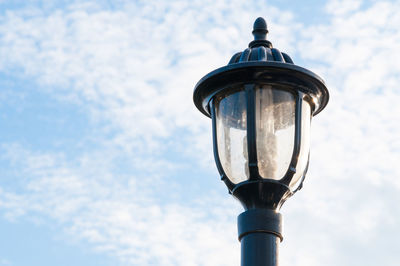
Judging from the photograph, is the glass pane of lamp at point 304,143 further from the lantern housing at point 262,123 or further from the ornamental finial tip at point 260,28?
the ornamental finial tip at point 260,28

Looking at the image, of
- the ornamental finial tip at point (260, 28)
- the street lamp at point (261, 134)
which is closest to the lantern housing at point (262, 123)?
the street lamp at point (261, 134)

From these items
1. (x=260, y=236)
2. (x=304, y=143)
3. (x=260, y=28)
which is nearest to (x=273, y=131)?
(x=304, y=143)

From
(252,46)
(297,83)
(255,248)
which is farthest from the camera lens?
(252,46)

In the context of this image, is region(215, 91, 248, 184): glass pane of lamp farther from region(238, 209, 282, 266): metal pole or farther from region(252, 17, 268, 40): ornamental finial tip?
region(252, 17, 268, 40): ornamental finial tip

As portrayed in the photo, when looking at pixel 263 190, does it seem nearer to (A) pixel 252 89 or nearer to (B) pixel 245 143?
(B) pixel 245 143

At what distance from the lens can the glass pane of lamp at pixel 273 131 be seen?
5.23 m

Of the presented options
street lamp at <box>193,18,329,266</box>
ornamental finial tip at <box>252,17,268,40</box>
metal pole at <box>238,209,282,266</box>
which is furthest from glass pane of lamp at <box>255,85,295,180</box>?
ornamental finial tip at <box>252,17,268,40</box>

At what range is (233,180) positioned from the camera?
532cm

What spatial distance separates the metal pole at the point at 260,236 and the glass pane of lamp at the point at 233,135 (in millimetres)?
247

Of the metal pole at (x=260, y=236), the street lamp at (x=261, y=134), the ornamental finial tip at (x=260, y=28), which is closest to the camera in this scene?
the metal pole at (x=260, y=236)

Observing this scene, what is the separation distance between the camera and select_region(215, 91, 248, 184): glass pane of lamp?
208 inches

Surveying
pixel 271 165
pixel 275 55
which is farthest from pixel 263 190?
pixel 275 55

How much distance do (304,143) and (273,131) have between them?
253mm

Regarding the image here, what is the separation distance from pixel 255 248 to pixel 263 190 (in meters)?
0.37
